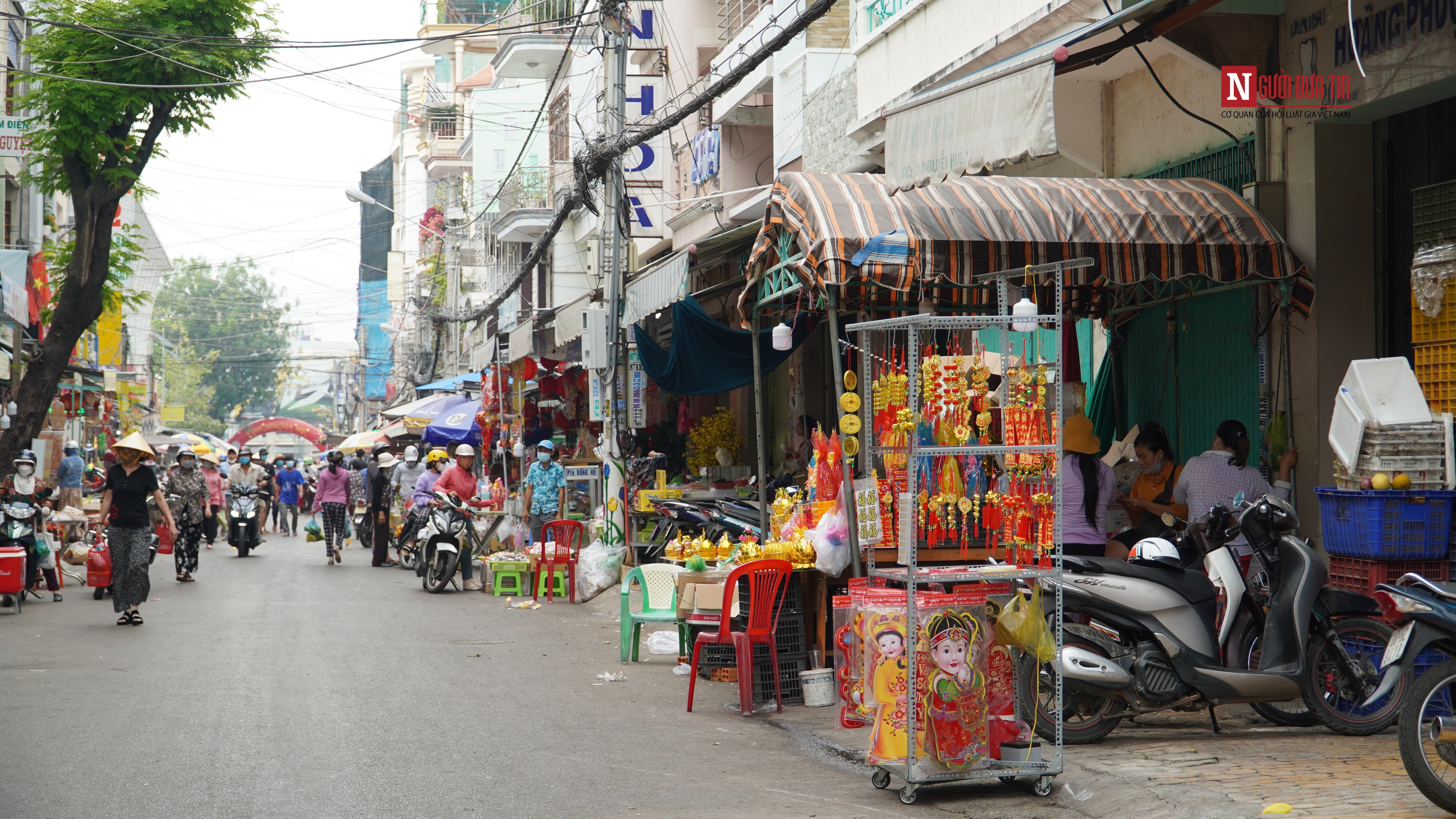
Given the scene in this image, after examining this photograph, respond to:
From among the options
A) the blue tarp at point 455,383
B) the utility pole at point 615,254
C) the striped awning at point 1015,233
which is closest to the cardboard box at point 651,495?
the utility pole at point 615,254

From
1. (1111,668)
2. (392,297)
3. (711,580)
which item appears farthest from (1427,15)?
(392,297)

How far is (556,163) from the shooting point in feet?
99.2

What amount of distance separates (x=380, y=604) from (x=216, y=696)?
6.59 meters

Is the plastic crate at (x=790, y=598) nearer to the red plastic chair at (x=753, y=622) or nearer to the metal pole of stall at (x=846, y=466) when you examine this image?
the red plastic chair at (x=753, y=622)

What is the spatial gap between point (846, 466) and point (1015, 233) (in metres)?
2.21

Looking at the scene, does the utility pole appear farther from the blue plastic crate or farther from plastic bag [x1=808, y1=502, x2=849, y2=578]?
the blue plastic crate

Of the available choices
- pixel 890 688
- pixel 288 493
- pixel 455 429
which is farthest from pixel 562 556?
pixel 288 493

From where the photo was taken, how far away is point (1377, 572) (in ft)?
23.2

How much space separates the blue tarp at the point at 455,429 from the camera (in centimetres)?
2759

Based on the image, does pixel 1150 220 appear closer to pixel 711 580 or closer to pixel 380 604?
pixel 711 580

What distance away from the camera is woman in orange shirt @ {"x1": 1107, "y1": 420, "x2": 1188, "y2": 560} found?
9.53m

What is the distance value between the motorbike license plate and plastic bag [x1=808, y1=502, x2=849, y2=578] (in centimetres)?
347

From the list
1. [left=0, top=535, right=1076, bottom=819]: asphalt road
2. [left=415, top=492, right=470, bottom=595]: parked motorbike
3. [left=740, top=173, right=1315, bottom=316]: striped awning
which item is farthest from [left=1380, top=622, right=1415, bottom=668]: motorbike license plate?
[left=415, top=492, right=470, bottom=595]: parked motorbike

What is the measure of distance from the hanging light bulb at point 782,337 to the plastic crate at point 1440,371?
160 inches
